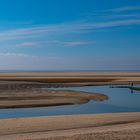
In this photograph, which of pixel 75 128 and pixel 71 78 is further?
pixel 71 78

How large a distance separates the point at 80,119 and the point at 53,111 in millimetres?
5717

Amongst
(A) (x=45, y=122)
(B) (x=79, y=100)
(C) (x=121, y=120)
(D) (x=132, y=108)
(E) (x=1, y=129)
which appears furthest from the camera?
(B) (x=79, y=100)

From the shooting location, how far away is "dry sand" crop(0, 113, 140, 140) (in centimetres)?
1459

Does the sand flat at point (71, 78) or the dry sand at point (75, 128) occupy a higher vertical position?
the sand flat at point (71, 78)

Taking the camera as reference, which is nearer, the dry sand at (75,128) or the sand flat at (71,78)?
the dry sand at (75,128)

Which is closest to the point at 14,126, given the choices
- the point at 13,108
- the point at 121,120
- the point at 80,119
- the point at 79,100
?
the point at 80,119

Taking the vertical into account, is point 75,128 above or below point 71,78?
below

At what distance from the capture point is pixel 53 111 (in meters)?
25.8

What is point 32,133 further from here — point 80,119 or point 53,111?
point 53,111

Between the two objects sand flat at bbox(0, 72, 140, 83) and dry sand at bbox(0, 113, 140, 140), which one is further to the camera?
sand flat at bbox(0, 72, 140, 83)

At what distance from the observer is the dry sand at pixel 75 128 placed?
1459cm

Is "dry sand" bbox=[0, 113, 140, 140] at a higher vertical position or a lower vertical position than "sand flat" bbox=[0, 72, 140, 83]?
lower

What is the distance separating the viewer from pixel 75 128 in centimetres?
1772

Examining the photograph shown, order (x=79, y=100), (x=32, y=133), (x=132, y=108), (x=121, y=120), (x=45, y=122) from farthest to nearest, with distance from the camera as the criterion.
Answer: (x=79, y=100) < (x=132, y=108) < (x=121, y=120) < (x=45, y=122) < (x=32, y=133)
